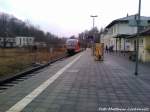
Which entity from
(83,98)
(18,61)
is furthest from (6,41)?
(83,98)

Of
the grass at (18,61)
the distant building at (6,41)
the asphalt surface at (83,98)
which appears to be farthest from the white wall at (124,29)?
the asphalt surface at (83,98)

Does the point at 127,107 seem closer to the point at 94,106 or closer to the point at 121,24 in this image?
the point at 94,106

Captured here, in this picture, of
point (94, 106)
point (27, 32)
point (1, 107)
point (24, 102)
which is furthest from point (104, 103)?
point (27, 32)

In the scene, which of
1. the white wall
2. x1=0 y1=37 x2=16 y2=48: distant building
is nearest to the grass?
the white wall

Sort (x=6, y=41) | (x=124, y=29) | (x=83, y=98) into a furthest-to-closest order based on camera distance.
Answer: (x=6, y=41)
(x=124, y=29)
(x=83, y=98)

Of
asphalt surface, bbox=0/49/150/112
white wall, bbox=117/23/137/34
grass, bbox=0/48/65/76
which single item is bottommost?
grass, bbox=0/48/65/76

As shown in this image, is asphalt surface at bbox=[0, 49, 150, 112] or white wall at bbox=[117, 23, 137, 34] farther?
white wall at bbox=[117, 23, 137, 34]

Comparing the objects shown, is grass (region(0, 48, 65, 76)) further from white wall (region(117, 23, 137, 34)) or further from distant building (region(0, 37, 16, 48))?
distant building (region(0, 37, 16, 48))

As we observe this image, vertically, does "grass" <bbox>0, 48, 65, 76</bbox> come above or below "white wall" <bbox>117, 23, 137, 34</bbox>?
below

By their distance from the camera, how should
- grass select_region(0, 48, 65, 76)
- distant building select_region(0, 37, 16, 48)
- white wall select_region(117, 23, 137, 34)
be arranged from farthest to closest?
1. distant building select_region(0, 37, 16, 48)
2. white wall select_region(117, 23, 137, 34)
3. grass select_region(0, 48, 65, 76)

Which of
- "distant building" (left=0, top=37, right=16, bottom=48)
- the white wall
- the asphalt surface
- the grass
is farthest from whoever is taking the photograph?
"distant building" (left=0, top=37, right=16, bottom=48)

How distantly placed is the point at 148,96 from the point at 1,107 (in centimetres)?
461

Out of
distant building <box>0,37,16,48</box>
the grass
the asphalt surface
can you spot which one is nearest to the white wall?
the grass

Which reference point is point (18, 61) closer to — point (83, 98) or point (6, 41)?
point (83, 98)
